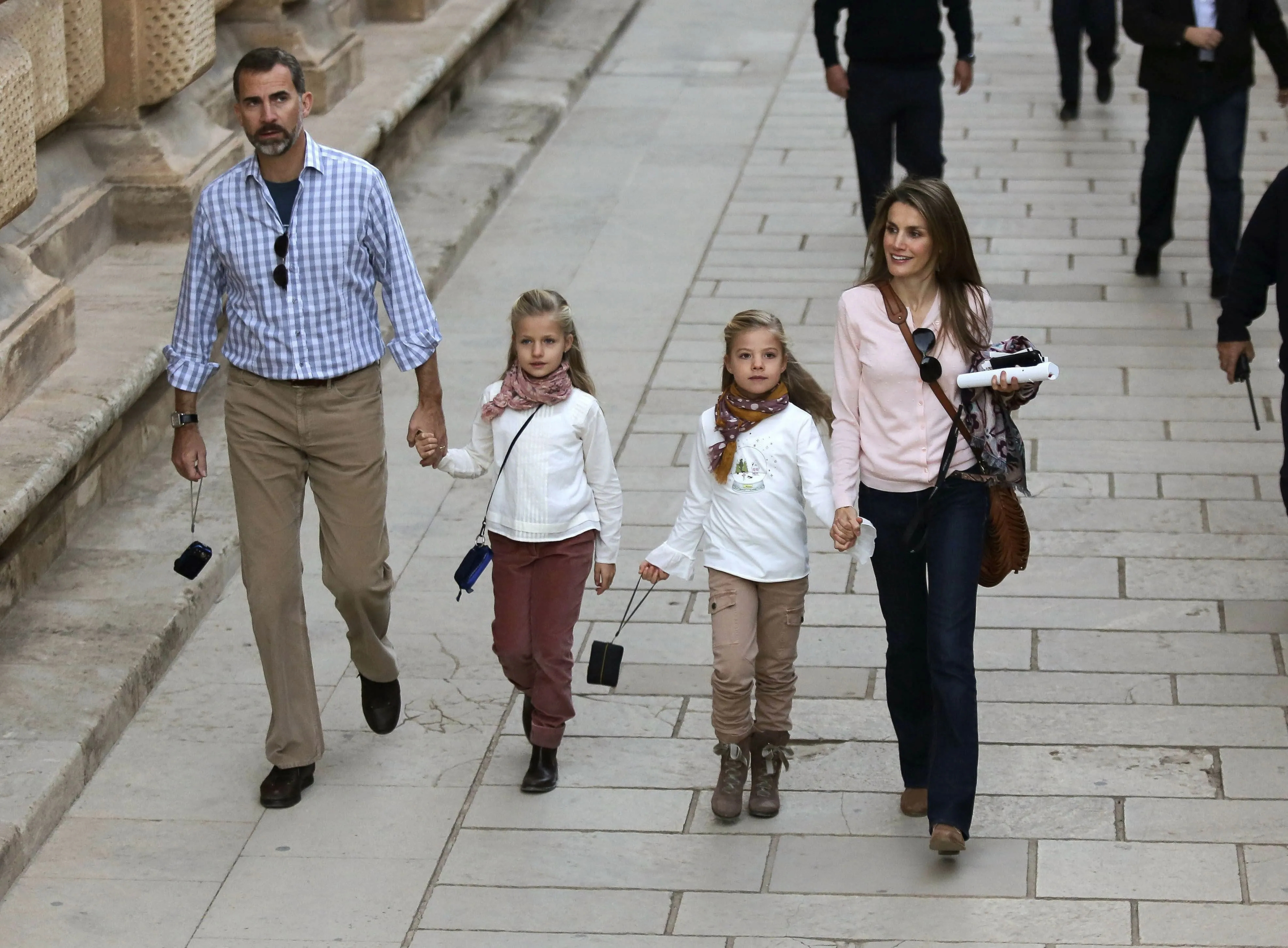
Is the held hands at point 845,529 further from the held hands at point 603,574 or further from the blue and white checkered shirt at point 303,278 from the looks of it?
the blue and white checkered shirt at point 303,278

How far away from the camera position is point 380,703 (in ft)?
18.7

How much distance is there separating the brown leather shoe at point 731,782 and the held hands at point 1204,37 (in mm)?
4819

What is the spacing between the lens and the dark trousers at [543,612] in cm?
535

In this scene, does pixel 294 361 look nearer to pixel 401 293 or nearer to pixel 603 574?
pixel 401 293

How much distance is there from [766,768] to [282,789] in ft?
4.16

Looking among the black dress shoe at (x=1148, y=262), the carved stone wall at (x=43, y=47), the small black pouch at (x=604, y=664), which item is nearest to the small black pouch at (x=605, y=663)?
the small black pouch at (x=604, y=664)

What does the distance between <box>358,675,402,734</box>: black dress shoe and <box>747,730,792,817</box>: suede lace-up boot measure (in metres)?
1.06

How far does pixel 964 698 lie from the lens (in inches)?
192

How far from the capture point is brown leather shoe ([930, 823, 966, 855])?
4.88m

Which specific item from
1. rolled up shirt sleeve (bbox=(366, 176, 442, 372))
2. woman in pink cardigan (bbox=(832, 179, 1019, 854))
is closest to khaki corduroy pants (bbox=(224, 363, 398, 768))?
rolled up shirt sleeve (bbox=(366, 176, 442, 372))

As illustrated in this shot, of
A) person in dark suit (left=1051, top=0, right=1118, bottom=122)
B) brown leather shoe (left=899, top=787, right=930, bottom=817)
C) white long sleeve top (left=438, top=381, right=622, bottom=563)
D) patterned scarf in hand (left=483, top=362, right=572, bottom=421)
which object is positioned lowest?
person in dark suit (left=1051, top=0, right=1118, bottom=122)

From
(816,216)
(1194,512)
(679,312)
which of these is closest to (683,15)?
(816,216)

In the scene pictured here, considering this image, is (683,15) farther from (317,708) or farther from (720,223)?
(317,708)

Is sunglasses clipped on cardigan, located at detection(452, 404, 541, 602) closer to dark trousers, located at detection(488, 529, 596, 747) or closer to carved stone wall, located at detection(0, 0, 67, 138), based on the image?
dark trousers, located at detection(488, 529, 596, 747)
